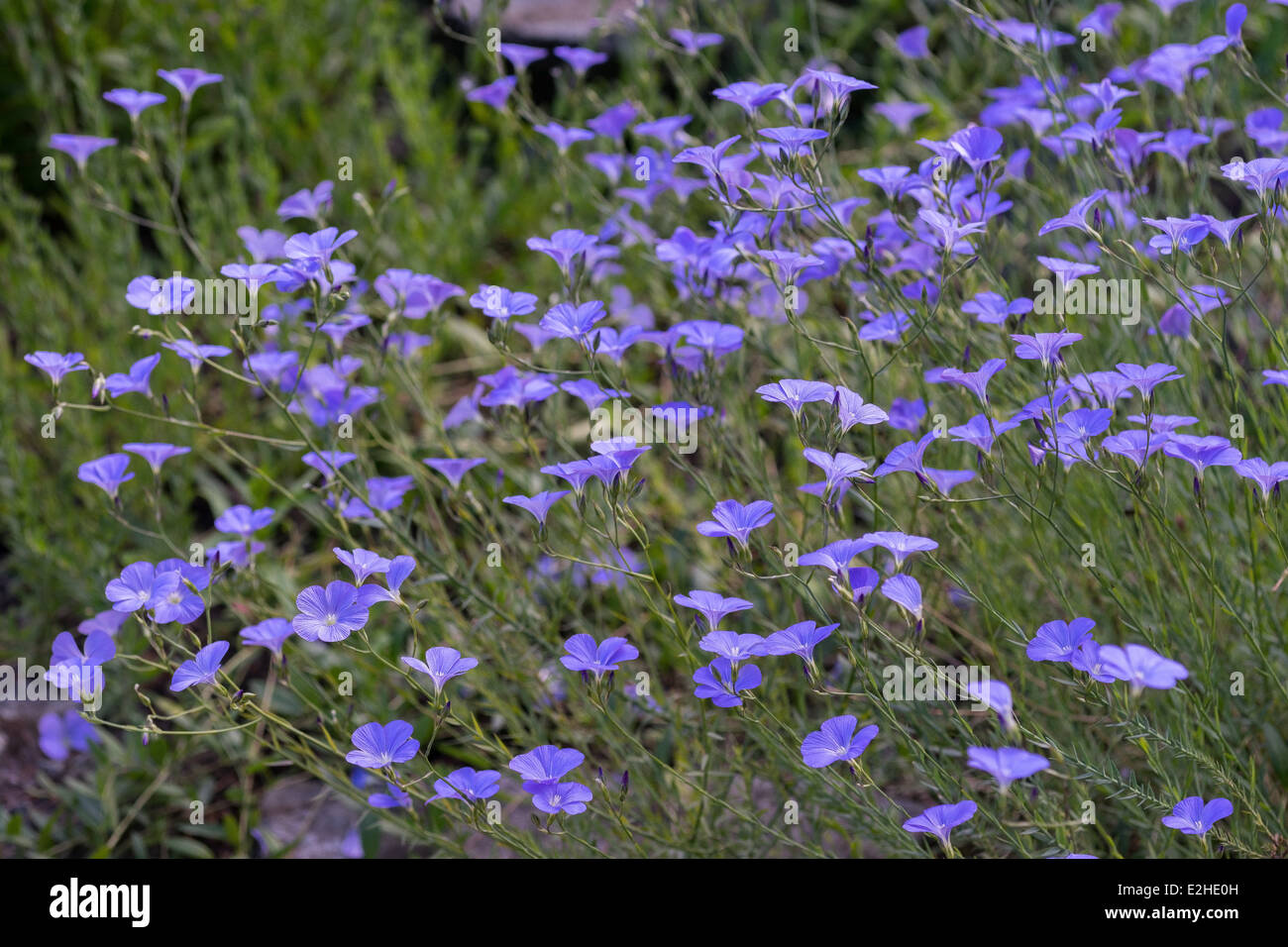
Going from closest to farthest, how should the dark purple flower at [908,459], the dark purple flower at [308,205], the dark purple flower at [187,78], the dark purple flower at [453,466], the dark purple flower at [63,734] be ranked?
1. the dark purple flower at [908,459]
2. the dark purple flower at [453,466]
3. the dark purple flower at [308,205]
4. the dark purple flower at [187,78]
5. the dark purple flower at [63,734]

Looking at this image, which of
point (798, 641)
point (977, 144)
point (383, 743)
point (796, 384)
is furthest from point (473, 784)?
point (977, 144)

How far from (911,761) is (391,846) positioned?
1215mm

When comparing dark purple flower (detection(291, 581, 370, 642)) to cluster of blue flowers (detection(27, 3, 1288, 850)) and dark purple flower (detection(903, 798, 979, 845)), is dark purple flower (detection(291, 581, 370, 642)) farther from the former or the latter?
dark purple flower (detection(903, 798, 979, 845))

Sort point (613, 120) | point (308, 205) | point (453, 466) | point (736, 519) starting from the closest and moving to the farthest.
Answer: point (736, 519)
point (453, 466)
point (308, 205)
point (613, 120)

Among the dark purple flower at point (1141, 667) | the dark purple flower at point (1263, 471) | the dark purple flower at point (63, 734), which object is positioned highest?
the dark purple flower at point (1263, 471)

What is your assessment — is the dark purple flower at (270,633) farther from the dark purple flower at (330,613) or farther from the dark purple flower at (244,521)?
the dark purple flower at (244,521)

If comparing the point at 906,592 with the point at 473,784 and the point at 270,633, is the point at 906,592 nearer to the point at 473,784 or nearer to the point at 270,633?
the point at 473,784

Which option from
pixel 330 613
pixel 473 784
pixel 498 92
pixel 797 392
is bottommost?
pixel 473 784

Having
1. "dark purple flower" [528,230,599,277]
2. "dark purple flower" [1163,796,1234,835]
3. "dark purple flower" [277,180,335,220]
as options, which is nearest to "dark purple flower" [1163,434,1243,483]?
"dark purple flower" [1163,796,1234,835]

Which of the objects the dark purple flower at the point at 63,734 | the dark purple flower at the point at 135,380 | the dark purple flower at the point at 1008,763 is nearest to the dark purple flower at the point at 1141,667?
the dark purple flower at the point at 1008,763

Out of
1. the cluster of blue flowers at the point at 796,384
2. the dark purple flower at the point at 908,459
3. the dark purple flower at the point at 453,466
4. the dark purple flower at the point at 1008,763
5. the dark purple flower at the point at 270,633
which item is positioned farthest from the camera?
the dark purple flower at the point at 453,466

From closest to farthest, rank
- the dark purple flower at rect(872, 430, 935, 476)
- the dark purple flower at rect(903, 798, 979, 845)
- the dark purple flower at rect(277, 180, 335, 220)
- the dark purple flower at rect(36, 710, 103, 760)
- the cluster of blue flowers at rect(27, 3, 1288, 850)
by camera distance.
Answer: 1. the dark purple flower at rect(903, 798, 979, 845)
2. the cluster of blue flowers at rect(27, 3, 1288, 850)
3. the dark purple flower at rect(872, 430, 935, 476)
4. the dark purple flower at rect(277, 180, 335, 220)
5. the dark purple flower at rect(36, 710, 103, 760)

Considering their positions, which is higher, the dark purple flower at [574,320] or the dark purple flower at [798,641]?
the dark purple flower at [574,320]
